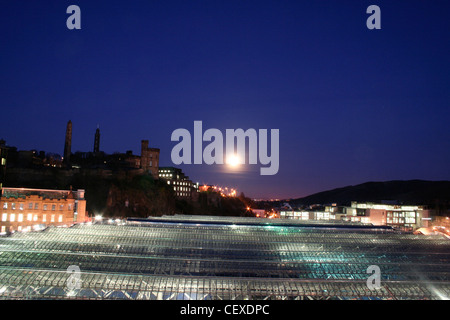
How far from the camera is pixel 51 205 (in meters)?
63.0

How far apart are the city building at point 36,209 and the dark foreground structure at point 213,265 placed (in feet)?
73.6

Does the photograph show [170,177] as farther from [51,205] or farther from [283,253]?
[283,253]

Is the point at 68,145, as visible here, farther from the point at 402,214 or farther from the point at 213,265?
the point at 213,265

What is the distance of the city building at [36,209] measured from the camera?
194 ft

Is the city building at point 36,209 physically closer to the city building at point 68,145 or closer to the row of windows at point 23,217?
the row of windows at point 23,217

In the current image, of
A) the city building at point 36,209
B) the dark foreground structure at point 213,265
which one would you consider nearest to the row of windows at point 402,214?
the dark foreground structure at point 213,265

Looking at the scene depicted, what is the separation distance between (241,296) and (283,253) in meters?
12.1

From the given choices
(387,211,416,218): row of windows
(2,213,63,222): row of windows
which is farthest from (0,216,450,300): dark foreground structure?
(387,211,416,218): row of windows

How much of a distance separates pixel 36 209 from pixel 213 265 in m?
45.1

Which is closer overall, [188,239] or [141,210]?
[188,239]

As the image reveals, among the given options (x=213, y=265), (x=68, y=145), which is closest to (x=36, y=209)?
(x=213, y=265)

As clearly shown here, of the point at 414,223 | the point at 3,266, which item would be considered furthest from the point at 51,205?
the point at 414,223

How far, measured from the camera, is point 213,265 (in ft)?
94.7

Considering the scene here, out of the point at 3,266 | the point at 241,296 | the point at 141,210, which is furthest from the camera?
the point at 141,210
